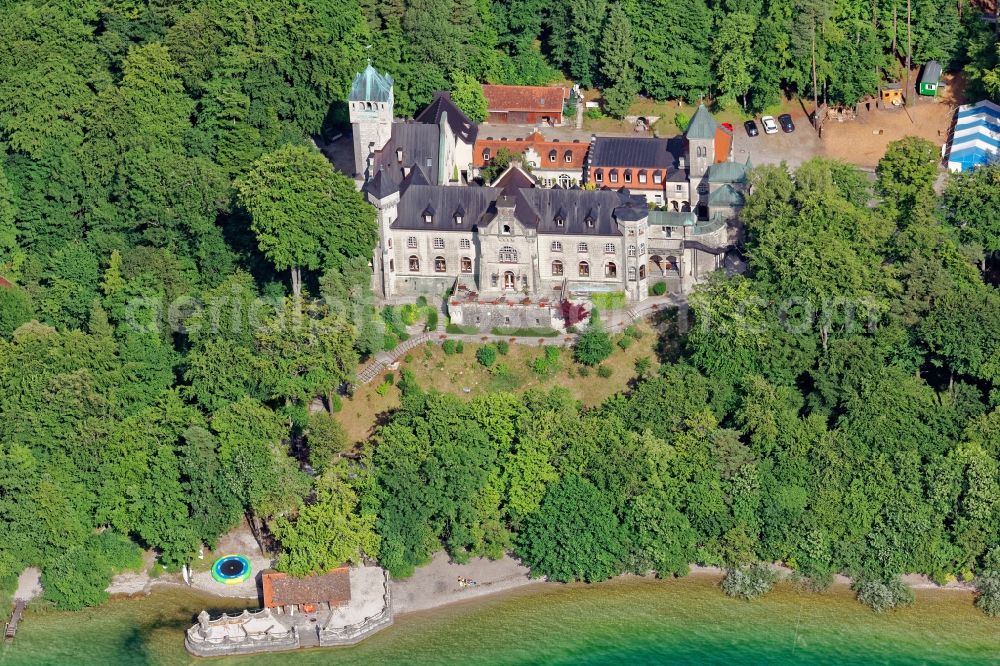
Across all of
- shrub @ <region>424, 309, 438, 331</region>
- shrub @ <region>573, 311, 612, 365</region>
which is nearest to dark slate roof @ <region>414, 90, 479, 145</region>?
shrub @ <region>424, 309, 438, 331</region>

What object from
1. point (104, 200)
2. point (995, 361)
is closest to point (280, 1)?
point (104, 200)

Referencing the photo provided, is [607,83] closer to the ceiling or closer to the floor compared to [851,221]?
closer to the ceiling

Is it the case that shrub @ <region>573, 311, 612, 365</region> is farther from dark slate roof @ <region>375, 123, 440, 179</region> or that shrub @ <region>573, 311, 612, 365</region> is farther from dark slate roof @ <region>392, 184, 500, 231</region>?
dark slate roof @ <region>375, 123, 440, 179</region>

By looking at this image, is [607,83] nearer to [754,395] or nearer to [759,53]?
[759,53]

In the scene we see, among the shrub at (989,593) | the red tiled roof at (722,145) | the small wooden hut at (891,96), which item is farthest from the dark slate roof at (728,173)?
the shrub at (989,593)

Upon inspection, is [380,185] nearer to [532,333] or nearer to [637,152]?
[532,333]

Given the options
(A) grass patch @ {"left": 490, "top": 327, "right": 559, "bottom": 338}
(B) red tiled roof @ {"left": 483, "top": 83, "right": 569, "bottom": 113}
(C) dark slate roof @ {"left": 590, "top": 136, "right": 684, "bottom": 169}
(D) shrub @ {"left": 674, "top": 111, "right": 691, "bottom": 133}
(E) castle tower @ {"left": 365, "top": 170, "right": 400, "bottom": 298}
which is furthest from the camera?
(B) red tiled roof @ {"left": 483, "top": 83, "right": 569, "bottom": 113}

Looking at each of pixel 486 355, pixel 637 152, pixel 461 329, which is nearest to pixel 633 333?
pixel 486 355
